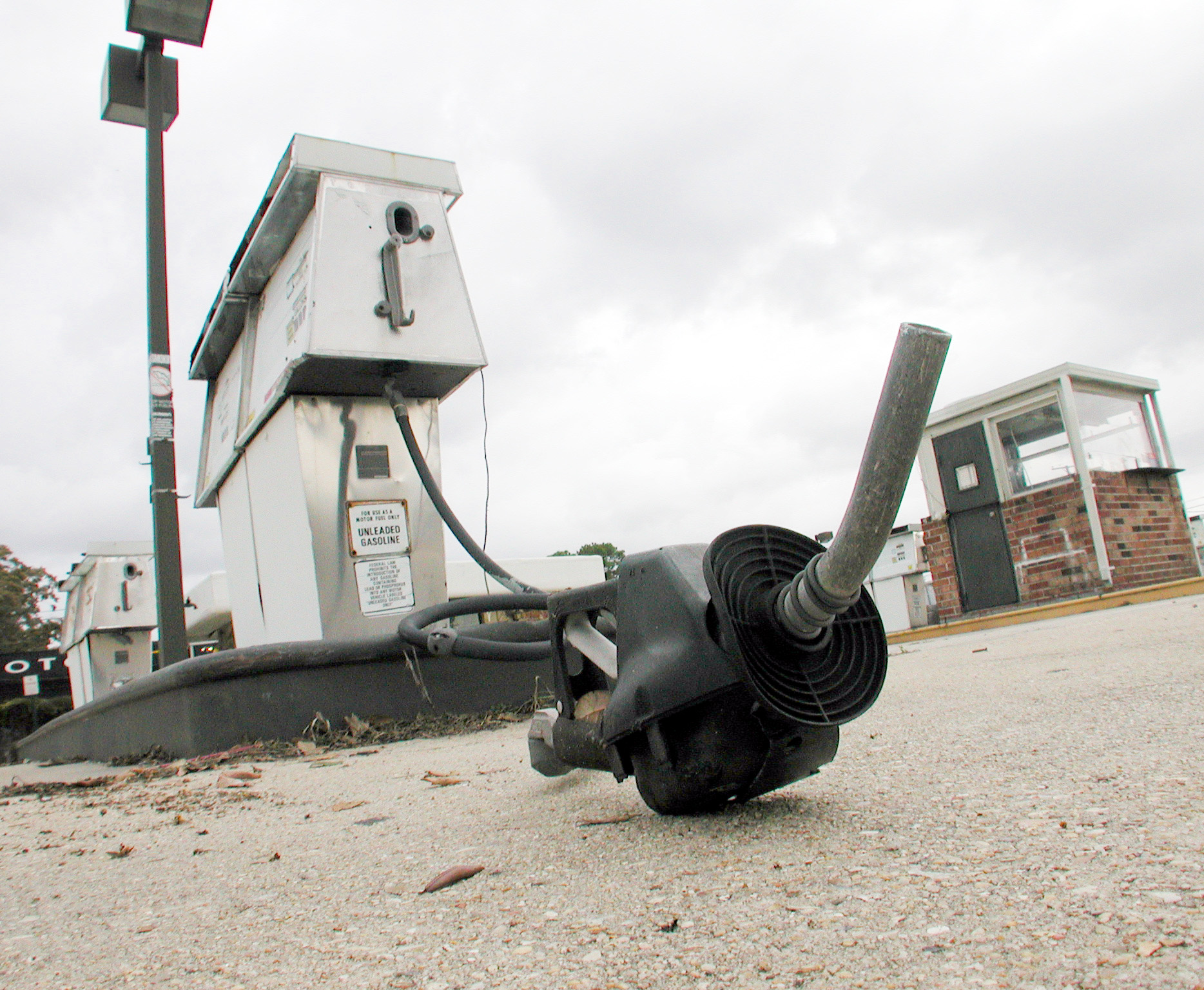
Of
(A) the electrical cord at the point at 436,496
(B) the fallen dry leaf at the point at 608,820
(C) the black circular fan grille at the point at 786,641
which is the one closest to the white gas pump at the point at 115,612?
(A) the electrical cord at the point at 436,496

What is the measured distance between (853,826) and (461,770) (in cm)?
125

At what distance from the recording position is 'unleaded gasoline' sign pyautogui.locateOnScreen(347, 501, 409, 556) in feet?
10.6

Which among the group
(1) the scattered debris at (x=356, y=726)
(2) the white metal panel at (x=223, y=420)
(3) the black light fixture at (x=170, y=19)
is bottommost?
(1) the scattered debris at (x=356, y=726)

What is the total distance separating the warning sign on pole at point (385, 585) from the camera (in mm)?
3221

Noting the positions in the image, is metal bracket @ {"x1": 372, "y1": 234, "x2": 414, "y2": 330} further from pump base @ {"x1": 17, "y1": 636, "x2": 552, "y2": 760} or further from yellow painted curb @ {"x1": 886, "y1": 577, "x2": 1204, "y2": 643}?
yellow painted curb @ {"x1": 886, "y1": 577, "x2": 1204, "y2": 643}

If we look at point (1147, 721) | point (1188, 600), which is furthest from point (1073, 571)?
point (1147, 721)

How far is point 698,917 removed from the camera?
90cm

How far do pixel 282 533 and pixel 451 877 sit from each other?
2555 millimetres

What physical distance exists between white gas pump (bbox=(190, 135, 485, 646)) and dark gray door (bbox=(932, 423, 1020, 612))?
29.1 feet

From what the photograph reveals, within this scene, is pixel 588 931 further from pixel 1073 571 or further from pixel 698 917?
pixel 1073 571

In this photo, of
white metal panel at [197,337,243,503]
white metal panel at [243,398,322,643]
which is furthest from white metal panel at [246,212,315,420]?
white metal panel at [197,337,243,503]

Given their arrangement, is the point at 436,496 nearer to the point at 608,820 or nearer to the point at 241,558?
the point at 241,558

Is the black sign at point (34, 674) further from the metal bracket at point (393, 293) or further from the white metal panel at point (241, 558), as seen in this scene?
the metal bracket at point (393, 293)

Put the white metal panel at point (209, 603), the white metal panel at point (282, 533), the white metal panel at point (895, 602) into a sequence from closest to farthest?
the white metal panel at point (282, 533) < the white metal panel at point (209, 603) < the white metal panel at point (895, 602)
